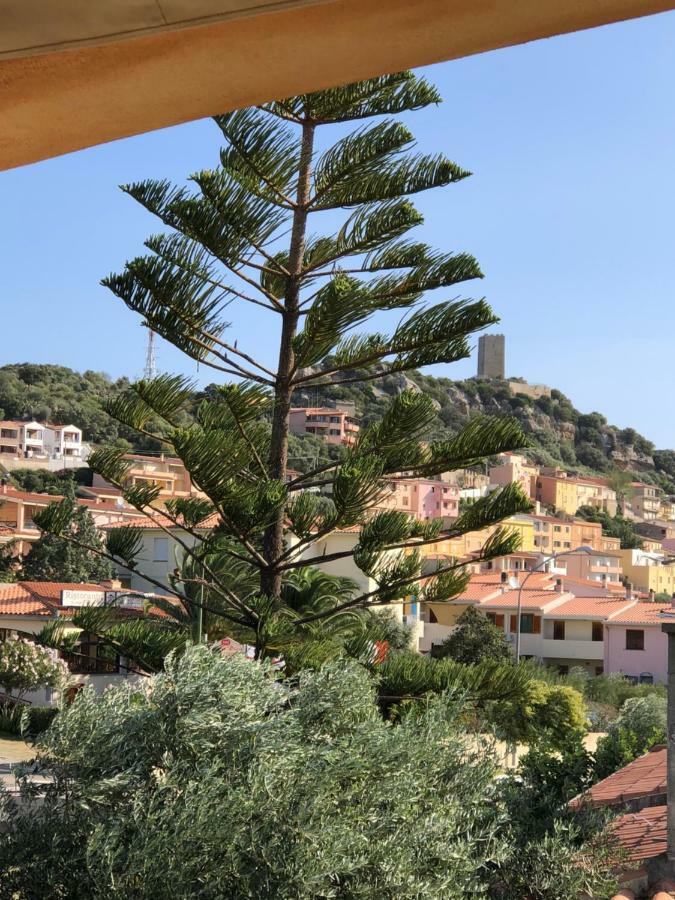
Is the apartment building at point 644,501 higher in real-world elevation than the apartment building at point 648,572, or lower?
higher

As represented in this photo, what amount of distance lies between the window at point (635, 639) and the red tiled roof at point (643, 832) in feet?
115

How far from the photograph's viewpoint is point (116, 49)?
1776mm

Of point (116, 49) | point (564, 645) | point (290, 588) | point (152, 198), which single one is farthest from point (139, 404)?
point (564, 645)

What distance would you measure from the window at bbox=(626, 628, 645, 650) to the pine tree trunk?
35.0m

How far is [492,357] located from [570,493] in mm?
53407

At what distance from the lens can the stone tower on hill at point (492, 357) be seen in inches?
6334

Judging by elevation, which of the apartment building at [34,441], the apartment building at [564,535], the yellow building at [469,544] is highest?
the apartment building at [34,441]

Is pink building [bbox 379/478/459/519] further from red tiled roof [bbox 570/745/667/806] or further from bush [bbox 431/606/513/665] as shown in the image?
red tiled roof [bbox 570/745/667/806]

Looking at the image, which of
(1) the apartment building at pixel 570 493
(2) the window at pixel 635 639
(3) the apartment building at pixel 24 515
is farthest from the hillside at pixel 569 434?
(2) the window at pixel 635 639

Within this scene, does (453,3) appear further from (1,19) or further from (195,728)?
(195,728)

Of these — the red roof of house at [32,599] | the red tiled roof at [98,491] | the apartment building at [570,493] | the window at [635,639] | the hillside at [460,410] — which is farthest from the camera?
the apartment building at [570,493]

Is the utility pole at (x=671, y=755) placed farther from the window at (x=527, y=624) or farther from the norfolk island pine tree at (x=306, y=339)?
the window at (x=527, y=624)

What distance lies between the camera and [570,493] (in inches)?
4405

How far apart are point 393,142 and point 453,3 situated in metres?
6.53
